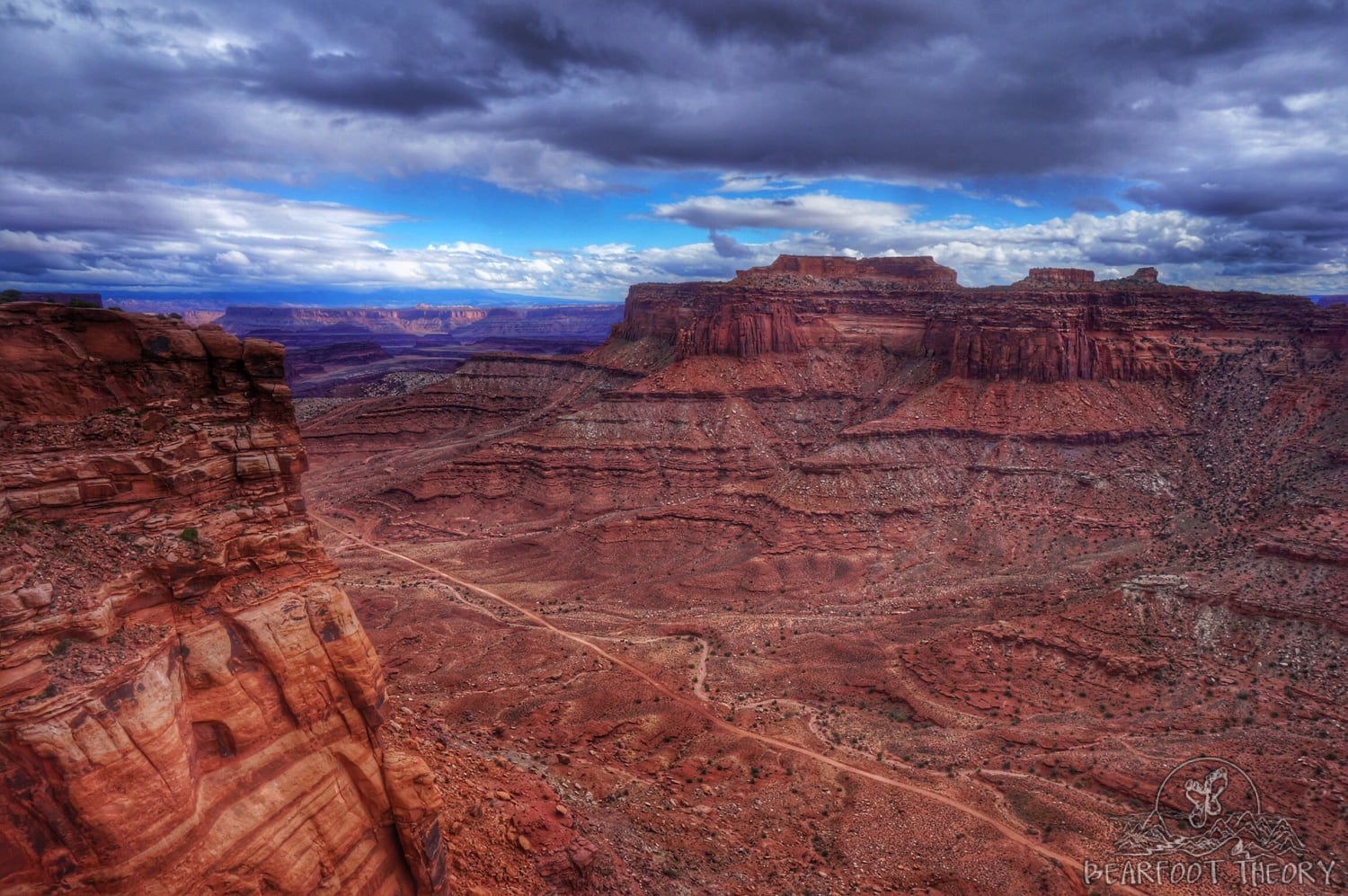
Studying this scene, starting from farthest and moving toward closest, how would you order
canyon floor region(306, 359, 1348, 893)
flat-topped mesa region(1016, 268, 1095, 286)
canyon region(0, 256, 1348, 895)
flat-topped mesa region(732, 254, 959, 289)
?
flat-topped mesa region(732, 254, 959, 289) < flat-topped mesa region(1016, 268, 1095, 286) < canyon floor region(306, 359, 1348, 893) < canyon region(0, 256, 1348, 895)

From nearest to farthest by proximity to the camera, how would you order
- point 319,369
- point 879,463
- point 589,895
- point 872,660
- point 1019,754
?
point 589,895 < point 1019,754 < point 872,660 < point 879,463 < point 319,369

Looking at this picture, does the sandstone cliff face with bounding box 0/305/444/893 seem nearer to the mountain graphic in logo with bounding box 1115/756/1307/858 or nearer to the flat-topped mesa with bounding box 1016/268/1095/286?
the mountain graphic in logo with bounding box 1115/756/1307/858

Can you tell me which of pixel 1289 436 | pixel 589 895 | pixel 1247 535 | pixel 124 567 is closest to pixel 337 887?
pixel 124 567

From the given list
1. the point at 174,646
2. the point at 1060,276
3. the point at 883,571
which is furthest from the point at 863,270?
the point at 174,646

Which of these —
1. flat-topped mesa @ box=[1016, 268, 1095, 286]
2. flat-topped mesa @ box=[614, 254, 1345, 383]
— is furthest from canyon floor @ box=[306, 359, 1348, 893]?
flat-topped mesa @ box=[1016, 268, 1095, 286]

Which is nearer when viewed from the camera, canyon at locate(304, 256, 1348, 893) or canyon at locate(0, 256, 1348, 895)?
canyon at locate(0, 256, 1348, 895)

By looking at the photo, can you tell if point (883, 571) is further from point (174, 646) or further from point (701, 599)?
point (174, 646)

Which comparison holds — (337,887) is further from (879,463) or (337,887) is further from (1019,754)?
(879,463)
